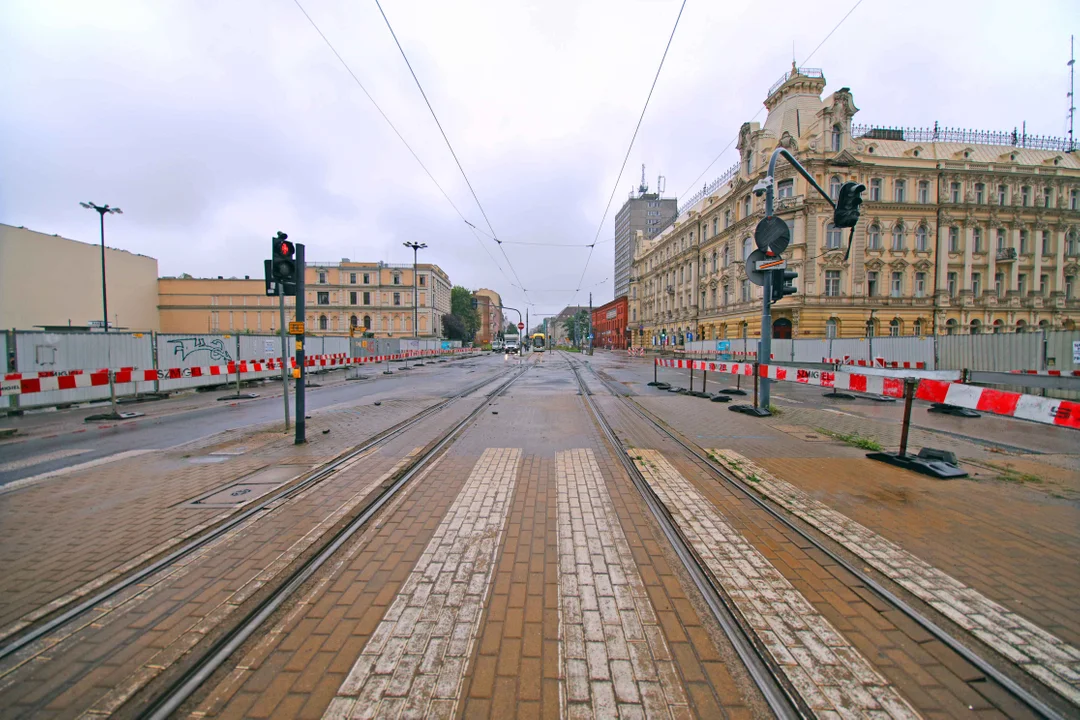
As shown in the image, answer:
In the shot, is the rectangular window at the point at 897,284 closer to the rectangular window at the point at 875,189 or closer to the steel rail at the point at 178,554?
the rectangular window at the point at 875,189

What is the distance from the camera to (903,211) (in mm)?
35156

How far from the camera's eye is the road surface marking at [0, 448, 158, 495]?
4.84m

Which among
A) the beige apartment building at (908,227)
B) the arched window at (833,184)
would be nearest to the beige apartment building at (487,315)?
the beige apartment building at (908,227)

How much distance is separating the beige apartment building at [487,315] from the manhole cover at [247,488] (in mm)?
111255

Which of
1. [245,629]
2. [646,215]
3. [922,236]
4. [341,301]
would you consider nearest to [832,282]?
[922,236]

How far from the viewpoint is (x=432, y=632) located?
2.38 m

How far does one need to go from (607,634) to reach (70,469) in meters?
7.40

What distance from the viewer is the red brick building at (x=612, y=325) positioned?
9056 cm

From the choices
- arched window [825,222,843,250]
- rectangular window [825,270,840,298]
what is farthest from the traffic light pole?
rectangular window [825,270,840,298]

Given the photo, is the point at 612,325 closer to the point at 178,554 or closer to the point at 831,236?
the point at 831,236

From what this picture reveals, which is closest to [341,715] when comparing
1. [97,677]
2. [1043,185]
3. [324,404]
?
[97,677]

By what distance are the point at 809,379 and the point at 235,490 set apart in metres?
10.8

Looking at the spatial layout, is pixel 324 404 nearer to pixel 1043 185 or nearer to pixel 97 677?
pixel 97 677

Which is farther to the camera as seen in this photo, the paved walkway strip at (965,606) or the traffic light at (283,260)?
the traffic light at (283,260)
